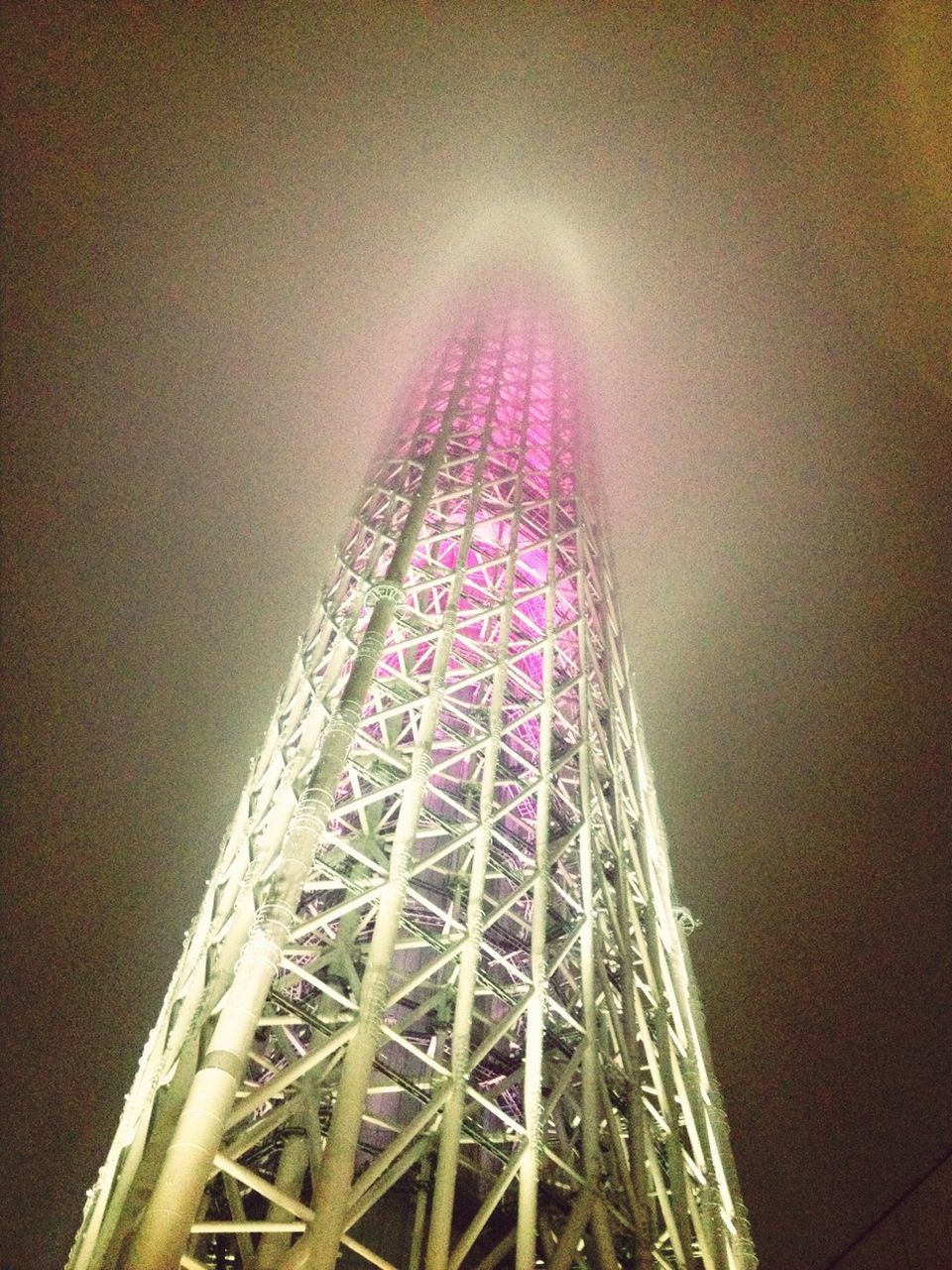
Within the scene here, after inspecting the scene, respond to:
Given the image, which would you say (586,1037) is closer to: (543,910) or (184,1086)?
(543,910)

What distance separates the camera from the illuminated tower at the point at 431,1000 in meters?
8.44

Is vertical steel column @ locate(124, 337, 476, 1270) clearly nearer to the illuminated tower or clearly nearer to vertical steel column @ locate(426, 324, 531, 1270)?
the illuminated tower

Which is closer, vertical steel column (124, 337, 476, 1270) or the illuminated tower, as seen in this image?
vertical steel column (124, 337, 476, 1270)

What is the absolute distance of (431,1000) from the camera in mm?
10578

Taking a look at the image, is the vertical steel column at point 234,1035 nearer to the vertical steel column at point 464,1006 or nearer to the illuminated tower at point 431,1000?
the illuminated tower at point 431,1000

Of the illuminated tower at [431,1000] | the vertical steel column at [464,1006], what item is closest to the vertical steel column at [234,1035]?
the illuminated tower at [431,1000]

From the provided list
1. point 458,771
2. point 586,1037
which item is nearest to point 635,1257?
point 586,1037

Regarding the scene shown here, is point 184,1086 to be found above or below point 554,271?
below

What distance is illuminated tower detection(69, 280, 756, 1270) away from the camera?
332 inches

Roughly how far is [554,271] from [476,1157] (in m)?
33.6

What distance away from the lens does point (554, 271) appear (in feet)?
119

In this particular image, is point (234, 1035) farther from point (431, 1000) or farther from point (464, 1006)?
point (431, 1000)

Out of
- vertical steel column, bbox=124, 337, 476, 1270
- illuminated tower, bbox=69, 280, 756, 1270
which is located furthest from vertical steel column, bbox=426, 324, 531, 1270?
vertical steel column, bbox=124, 337, 476, 1270

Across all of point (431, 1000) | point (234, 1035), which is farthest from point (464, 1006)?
point (234, 1035)
